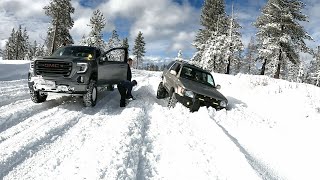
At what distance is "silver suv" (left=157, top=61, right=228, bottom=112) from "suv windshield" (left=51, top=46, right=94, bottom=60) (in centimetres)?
316

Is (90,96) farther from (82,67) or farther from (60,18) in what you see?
(60,18)

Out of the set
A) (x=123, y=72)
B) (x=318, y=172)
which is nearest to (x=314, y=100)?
(x=318, y=172)

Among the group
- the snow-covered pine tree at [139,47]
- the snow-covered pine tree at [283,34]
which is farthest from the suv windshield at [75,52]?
the snow-covered pine tree at [139,47]

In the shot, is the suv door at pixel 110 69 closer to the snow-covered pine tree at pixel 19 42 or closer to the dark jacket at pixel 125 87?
the dark jacket at pixel 125 87

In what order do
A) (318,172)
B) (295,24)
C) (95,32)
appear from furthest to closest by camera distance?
(95,32)
(295,24)
(318,172)

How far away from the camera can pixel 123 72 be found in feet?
42.7

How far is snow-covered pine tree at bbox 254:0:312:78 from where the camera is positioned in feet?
97.7

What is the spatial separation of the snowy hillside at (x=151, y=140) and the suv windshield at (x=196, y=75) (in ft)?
4.77

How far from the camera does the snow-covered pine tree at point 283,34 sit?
29.8 m

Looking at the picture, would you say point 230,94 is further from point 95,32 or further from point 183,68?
point 95,32

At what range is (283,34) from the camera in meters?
30.0

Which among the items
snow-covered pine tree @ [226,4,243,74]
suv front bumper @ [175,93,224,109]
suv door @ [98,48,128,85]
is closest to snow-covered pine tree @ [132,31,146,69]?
snow-covered pine tree @ [226,4,243,74]

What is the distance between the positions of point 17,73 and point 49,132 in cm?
1107

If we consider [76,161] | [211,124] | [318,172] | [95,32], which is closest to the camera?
[76,161]
